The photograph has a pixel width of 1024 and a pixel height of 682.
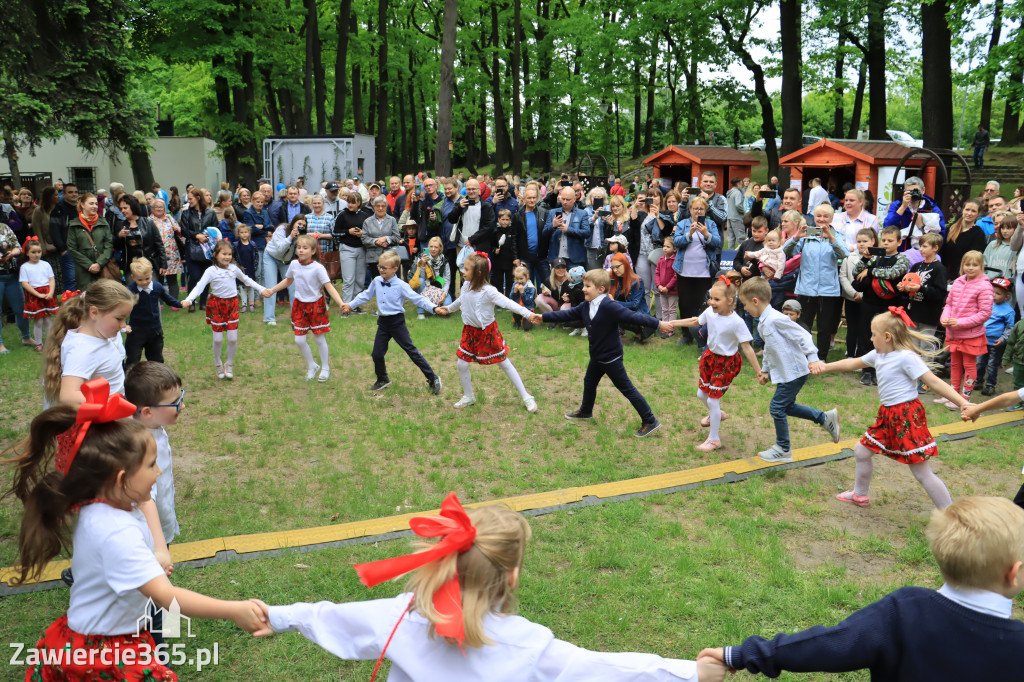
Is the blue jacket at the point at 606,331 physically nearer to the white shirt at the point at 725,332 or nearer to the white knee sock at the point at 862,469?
the white shirt at the point at 725,332

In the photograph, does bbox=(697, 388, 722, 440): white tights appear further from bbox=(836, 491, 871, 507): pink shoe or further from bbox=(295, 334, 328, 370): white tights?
bbox=(295, 334, 328, 370): white tights

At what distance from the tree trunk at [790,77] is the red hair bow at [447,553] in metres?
24.9

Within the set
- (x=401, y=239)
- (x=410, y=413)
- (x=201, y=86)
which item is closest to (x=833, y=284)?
(x=410, y=413)

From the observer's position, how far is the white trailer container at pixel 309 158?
2355cm

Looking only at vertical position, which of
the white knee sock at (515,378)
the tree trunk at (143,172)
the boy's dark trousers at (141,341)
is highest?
the tree trunk at (143,172)

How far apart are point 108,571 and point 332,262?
13.2m

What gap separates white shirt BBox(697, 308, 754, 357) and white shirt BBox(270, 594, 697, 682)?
5319mm

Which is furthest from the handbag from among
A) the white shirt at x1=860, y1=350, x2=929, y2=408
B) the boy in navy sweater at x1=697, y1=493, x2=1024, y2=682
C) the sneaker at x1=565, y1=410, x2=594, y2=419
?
the boy in navy sweater at x1=697, y1=493, x2=1024, y2=682

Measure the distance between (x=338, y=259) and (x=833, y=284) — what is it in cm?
927

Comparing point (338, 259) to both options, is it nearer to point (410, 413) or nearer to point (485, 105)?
point (410, 413)

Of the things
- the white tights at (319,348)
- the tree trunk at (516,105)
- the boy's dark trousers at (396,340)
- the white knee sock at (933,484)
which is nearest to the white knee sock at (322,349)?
the white tights at (319,348)

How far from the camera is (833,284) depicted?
10617 mm

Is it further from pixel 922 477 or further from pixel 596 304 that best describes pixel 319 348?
pixel 922 477

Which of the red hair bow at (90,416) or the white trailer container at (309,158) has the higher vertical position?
the white trailer container at (309,158)
